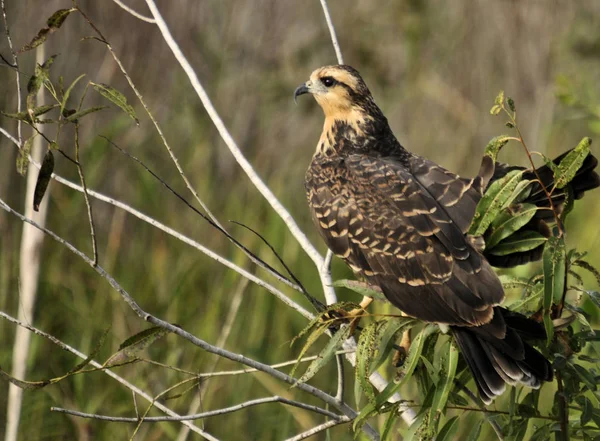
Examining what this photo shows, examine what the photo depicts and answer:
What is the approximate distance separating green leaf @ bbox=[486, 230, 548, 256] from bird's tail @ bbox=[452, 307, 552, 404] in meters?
0.21

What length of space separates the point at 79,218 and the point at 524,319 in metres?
3.29

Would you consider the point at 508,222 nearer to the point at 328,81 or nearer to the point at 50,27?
the point at 50,27

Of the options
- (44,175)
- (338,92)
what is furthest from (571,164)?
(338,92)

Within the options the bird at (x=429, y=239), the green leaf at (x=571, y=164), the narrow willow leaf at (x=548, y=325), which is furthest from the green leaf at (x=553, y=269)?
the bird at (x=429, y=239)

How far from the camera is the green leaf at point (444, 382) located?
242 centimetres

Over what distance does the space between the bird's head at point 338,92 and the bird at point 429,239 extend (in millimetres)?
51

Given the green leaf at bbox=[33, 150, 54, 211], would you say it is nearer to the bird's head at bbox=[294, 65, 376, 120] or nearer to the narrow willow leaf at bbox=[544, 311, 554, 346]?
the narrow willow leaf at bbox=[544, 311, 554, 346]

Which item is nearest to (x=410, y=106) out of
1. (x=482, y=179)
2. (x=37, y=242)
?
(x=37, y=242)

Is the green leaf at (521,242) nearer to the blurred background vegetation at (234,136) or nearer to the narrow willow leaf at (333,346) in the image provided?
the narrow willow leaf at (333,346)

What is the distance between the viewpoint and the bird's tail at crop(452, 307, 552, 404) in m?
2.57

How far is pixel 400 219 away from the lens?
3176 mm

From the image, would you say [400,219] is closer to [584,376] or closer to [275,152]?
[584,376]

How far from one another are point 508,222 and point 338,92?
185 centimetres

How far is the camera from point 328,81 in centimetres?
411
